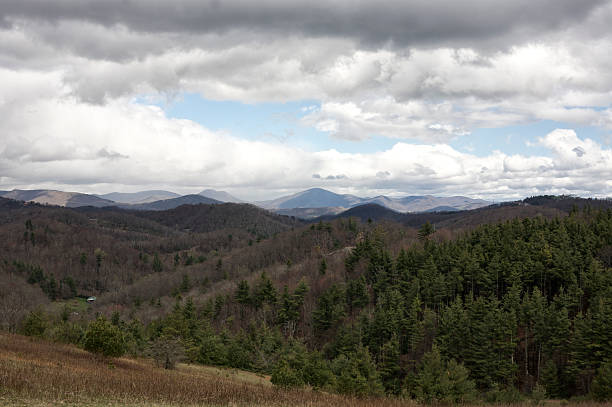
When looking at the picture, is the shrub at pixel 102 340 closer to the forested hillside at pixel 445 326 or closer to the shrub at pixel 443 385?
the forested hillside at pixel 445 326

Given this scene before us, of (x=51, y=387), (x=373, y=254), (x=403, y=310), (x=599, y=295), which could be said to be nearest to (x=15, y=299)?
(x=373, y=254)

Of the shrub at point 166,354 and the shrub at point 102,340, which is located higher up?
the shrub at point 102,340

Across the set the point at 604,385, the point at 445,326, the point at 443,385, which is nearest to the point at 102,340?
the point at 443,385

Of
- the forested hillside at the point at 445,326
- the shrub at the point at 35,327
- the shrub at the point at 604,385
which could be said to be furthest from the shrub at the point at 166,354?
the shrub at the point at 604,385

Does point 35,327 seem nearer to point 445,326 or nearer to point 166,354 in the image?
point 166,354

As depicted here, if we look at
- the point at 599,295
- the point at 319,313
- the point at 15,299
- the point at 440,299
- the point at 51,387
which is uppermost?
the point at 51,387

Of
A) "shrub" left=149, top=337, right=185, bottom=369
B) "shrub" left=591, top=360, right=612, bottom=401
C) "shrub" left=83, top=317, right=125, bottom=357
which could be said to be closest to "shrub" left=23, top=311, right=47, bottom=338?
"shrub" left=149, top=337, right=185, bottom=369

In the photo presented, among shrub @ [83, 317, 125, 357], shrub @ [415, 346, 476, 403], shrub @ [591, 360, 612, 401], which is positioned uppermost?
shrub @ [83, 317, 125, 357]

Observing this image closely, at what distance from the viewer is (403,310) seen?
310 feet

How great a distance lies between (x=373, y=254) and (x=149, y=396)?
11305 cm

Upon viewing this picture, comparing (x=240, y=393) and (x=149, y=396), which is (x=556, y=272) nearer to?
(x=240, y=393)

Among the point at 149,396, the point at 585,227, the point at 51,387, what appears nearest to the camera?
the point at 51,387

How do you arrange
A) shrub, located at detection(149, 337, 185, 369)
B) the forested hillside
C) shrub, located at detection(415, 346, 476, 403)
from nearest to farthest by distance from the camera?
shrub, located at detection(415, 346, 476, 403) → shrub, located at detection(149, 337, 185, 369) → the forested hillside

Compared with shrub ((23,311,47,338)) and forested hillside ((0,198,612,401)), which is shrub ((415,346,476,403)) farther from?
shrub ((23,311,47,338))
